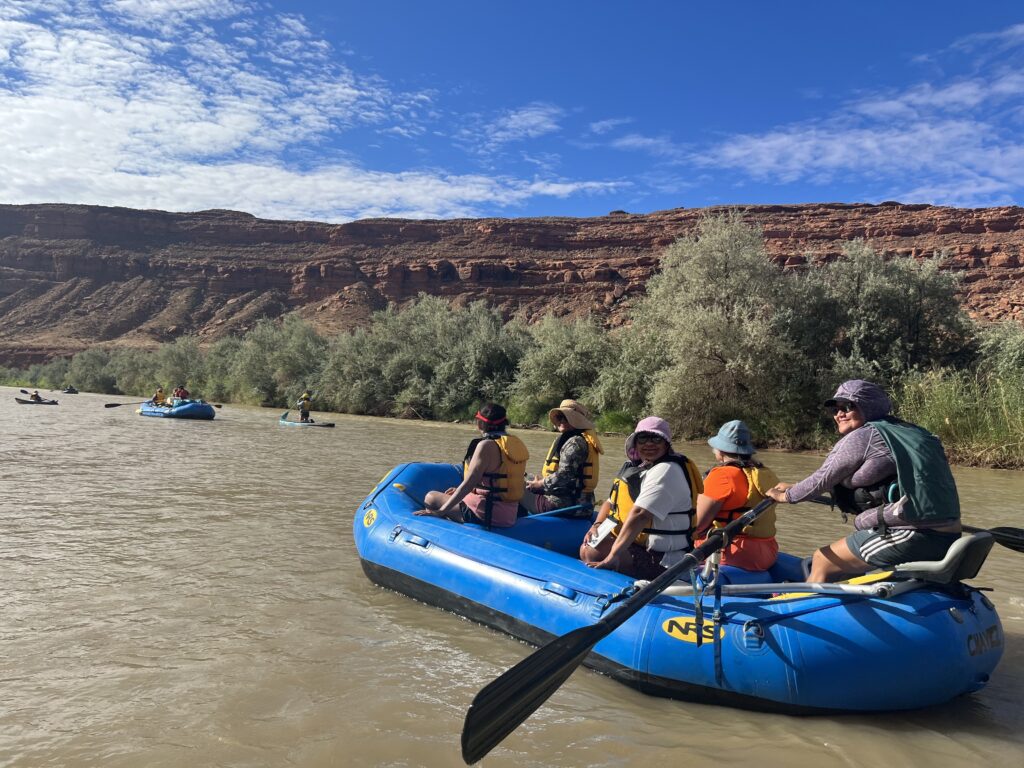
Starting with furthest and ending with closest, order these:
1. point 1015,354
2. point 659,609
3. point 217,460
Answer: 1. point 1015,354
2. point 217,460
3. point 659,609

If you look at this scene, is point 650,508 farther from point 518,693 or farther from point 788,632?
→ point 518,693

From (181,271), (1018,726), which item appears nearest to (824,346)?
(1018,726)

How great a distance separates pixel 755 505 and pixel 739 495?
0.39ft

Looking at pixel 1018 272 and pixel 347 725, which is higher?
pixel 1018 272

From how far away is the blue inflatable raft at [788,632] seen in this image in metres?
3.35

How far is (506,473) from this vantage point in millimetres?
5355

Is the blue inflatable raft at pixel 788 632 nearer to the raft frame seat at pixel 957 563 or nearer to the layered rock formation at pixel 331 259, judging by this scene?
the raft frame seat at pixel 957 563

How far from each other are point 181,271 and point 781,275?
62.2 m

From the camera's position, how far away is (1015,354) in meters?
15.2

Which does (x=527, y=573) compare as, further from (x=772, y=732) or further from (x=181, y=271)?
(x=181, y=271)

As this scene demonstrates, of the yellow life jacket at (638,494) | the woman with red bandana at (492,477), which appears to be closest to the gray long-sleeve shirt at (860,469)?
the yellow life jacket at (638,494)

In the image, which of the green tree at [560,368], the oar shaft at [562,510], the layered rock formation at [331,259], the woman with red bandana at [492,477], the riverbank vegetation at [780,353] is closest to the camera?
the woman with red bandana at [492,477]

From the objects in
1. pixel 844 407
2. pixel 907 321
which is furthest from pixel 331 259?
pixel 844 407

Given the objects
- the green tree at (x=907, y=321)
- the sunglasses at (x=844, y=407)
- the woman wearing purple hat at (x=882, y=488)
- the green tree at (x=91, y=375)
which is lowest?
the green tree at (x=91, y=375)
